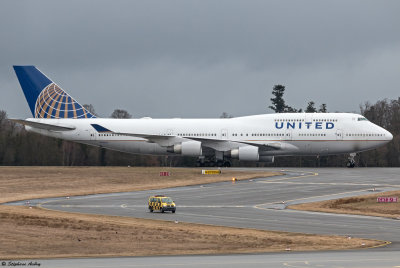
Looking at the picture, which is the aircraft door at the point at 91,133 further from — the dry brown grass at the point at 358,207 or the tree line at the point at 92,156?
the dry brown grass at the point at 358,207

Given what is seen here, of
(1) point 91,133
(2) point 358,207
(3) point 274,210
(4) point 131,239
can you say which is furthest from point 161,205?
(1) point 91,133

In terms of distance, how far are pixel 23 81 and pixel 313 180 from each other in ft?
128

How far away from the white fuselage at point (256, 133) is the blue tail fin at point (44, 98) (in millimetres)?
1647

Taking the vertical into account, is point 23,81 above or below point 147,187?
above

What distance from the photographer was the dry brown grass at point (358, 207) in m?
45.8

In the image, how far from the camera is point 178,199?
53.2 meters

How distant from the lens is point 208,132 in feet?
268

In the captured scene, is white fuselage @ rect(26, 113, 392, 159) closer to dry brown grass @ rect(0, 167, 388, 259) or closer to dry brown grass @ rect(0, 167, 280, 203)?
dry brown grass @ rect(0, 167, 280, 203)

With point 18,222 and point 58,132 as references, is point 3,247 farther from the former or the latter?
point 58,132

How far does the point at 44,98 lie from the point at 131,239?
183 feet

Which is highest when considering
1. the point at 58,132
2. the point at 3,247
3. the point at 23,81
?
the point at 23,81

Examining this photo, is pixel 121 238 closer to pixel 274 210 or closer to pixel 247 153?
pixel 274 210

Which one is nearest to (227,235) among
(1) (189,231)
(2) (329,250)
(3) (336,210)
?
(1) (189,231)

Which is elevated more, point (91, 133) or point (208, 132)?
point (208, 132)
